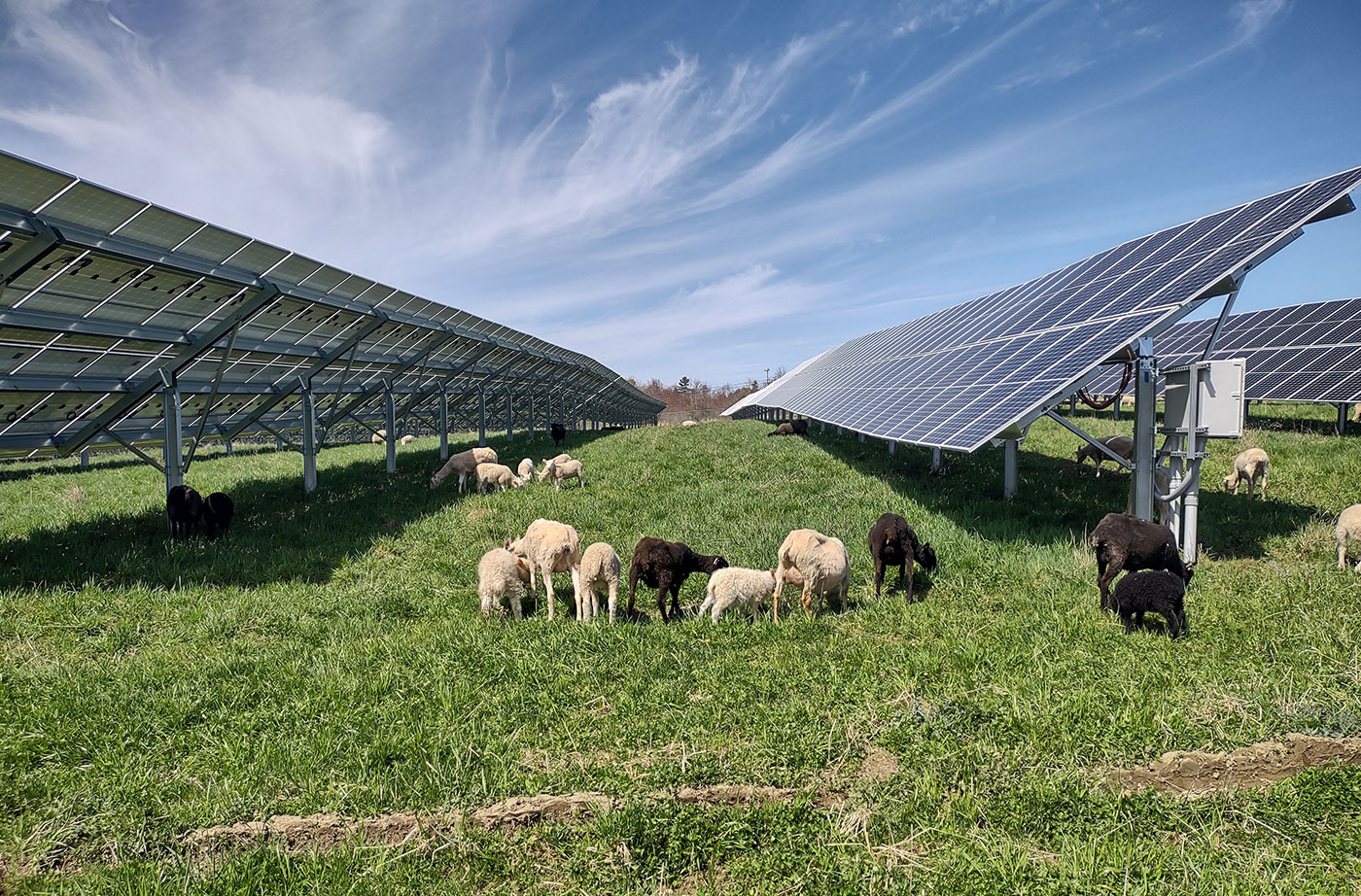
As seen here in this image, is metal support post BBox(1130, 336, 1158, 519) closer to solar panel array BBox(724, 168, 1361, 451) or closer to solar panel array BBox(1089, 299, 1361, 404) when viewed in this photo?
solar panel array BBox(724, 168, 1361, 451)

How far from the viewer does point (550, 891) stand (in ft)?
10.2

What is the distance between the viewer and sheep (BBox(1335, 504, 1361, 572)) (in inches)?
283

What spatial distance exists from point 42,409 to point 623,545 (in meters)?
11.7

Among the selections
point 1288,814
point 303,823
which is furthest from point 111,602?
point 1288,814

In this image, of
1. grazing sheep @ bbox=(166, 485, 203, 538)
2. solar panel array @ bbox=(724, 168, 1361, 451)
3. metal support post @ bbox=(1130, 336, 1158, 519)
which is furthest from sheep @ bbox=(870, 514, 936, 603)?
grazing sheep @ bbox=(166, 485, 203, 538)

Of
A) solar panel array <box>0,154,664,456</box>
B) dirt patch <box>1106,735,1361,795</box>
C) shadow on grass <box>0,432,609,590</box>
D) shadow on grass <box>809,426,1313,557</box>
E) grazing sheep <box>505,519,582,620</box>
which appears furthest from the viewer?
shadow on grass <box>809,426,1313,557</box>

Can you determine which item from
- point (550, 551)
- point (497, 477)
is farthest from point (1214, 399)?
point (497, 477)

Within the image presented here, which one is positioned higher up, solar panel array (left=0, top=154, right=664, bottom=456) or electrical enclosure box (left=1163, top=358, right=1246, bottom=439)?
solar panel array (left=0, top=154, right=664, bottom=456)

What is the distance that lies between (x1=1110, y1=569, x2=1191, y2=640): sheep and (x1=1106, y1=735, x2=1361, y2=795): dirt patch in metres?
1.66

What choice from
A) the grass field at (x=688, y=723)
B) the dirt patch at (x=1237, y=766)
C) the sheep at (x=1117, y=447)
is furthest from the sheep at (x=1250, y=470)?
the dirt patch at (x=1237, y=766)

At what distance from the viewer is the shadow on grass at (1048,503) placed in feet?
28.8

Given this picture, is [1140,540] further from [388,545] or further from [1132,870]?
[388,545]

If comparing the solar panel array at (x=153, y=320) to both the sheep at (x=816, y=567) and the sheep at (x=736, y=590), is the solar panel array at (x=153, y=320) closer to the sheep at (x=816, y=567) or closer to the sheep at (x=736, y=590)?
the sheep at (x=736, y=590)

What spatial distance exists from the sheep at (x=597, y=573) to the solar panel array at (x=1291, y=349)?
18217 millimetres
